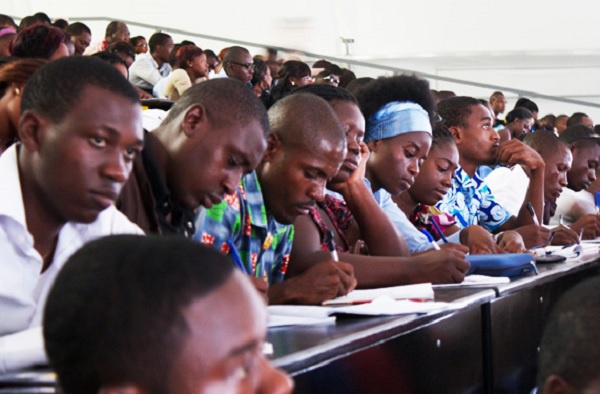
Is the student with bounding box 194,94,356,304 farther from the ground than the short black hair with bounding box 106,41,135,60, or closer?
farther from the ground

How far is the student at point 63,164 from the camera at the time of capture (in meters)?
1.74

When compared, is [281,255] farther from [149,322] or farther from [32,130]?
[149,322]

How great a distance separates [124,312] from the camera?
0.90 meters

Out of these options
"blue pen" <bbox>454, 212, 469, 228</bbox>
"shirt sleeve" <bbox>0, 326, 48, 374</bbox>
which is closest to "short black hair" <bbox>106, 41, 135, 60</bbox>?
"blue pen" <bbox>454, 212, 469, 228</bbox>

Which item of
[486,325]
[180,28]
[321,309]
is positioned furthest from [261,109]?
[180,28]

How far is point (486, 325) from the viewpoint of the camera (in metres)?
2.51

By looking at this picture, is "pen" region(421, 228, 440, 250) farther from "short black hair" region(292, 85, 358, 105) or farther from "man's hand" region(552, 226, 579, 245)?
"man's hand" region(552, 226, 579, 245)

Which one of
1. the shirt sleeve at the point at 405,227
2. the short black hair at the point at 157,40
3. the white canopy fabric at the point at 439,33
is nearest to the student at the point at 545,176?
the shirt sleeve at the point at 405,227

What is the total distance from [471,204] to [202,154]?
90.5 inches

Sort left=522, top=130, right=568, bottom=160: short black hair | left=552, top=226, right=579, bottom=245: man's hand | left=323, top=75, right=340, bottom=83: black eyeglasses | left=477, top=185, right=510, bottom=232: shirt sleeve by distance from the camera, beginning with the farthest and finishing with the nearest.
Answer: left=323, top=75, right=340, bottom=83: black eyeglasses → left=522, top=130, right=568, bottom=160: short black hair → left=477, top=185, right=510, bottom=232: shirt sleeve → left=552, top=226, right=579, bottom=245: man's hand

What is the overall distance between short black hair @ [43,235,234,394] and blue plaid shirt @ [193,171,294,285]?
4.57 feet

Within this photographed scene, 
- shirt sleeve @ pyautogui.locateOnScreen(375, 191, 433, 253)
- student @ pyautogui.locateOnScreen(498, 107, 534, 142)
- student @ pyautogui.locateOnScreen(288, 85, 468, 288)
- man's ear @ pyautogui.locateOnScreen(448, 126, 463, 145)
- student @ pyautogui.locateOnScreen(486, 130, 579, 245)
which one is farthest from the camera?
student @ pyautogui.locateOnScreen(498, 107, 534, 142)

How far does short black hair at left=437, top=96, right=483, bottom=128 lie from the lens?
461cm

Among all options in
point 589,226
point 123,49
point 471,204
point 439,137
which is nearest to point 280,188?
point 439,137
